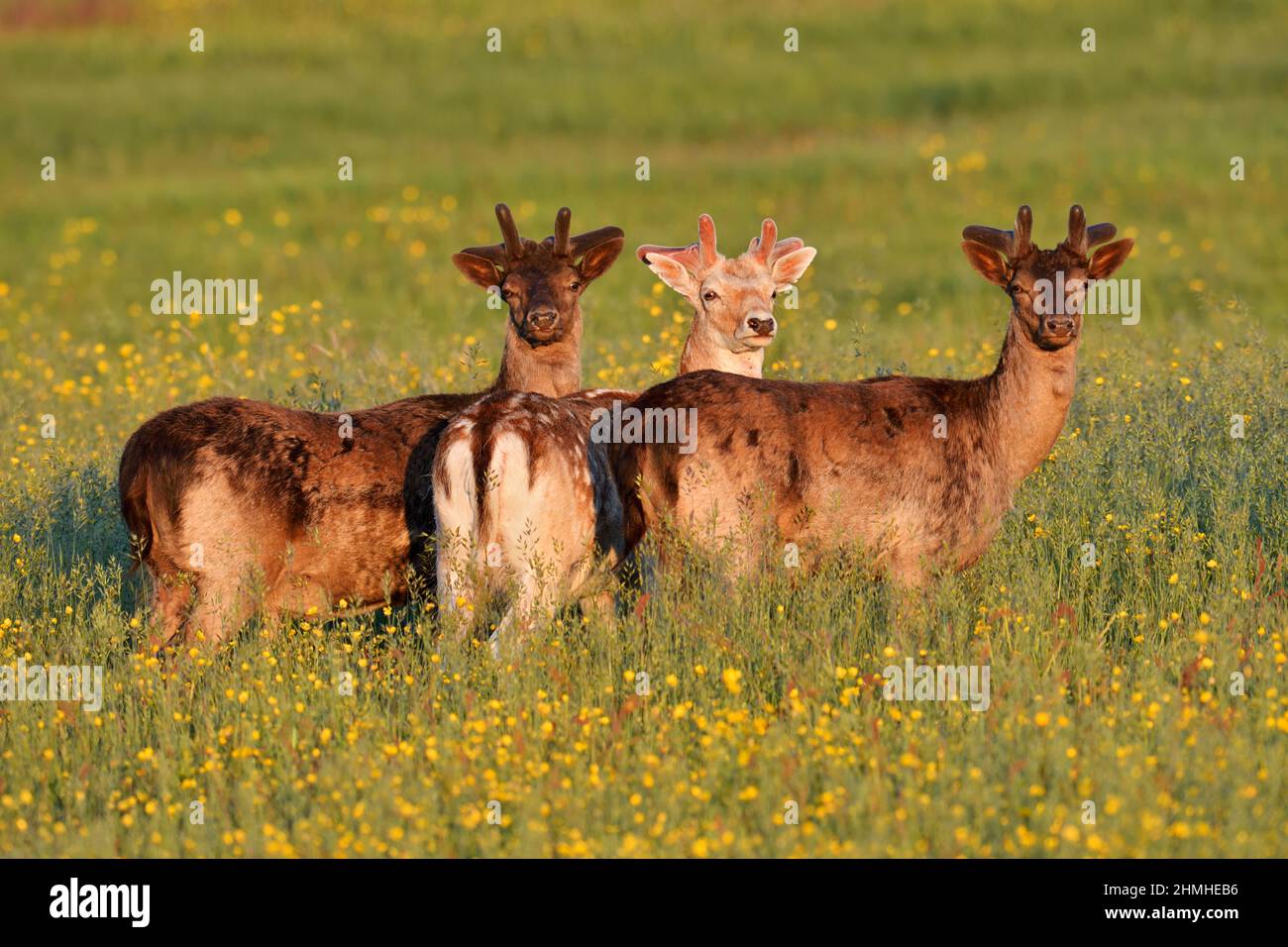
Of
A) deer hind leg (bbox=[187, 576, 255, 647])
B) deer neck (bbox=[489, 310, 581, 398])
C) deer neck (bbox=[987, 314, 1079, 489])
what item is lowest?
deer hind leg (bbox=[187, 576, 255, 647])

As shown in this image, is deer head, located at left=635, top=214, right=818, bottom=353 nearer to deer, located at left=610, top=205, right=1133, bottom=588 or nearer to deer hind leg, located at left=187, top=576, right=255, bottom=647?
deer, located at left=610, top=205, right=1133, bottom=588

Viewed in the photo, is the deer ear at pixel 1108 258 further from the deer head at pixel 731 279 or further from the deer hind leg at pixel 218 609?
the deer hind leg at pixel 218 609

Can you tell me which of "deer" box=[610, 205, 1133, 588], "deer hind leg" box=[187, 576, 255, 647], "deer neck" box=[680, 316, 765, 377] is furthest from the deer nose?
"deer hind leg" box=[187, 576, 255, 647]

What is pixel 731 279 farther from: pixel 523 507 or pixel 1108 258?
pixel 523 507

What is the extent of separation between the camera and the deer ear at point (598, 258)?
9562mm

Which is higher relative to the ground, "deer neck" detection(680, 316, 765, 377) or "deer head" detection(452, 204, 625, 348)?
"deer head" detection(452, 204, 625, 348)

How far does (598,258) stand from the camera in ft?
31.6

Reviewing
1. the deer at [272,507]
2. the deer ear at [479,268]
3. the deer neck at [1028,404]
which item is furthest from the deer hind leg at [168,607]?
the deer neck at [1028,404]

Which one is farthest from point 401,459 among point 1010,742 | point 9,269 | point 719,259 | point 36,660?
point 9,269

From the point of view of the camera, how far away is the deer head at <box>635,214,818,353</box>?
9484 mm

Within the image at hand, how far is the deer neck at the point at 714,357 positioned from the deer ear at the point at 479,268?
1.12 metres

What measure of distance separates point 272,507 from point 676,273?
Result: 9.95ft

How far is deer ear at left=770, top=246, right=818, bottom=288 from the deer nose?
143 cm
